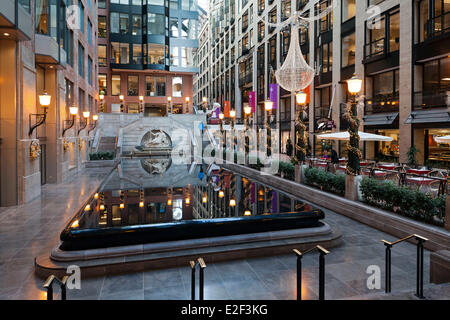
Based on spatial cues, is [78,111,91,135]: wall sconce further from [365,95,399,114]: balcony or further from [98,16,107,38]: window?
[98,16,107,38]: window

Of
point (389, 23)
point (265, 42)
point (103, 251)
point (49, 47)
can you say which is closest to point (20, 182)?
point (49, 47)

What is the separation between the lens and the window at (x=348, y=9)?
1179 inches

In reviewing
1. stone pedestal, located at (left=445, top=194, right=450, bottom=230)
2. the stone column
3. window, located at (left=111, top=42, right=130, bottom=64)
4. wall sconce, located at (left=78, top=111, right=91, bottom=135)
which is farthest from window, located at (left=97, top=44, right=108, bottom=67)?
stone pedestal, located at (left=445, top=194, right=450, bottom=230)

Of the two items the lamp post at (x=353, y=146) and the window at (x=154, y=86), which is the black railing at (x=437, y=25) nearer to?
the lamp post at (x=353, y=146)

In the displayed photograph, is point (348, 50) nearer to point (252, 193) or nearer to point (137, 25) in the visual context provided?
point (252, 193)

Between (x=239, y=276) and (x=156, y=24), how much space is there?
163ft

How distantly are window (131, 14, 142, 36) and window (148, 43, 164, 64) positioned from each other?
3029 mm

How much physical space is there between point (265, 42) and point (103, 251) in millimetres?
43347

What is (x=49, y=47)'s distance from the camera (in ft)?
47.8

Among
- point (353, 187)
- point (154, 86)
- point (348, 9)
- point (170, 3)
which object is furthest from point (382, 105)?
point (170, 3)

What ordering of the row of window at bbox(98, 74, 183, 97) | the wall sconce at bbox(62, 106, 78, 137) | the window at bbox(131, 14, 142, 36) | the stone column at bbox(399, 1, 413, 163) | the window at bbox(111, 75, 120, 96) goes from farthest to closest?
1. the row of window at bbox(98, 74, 183, 97)
2. the window at bbox(111, 75, 120, 96)
3. the window at bbox(131, 14, 142, 36)
4. the stone column at bbox(399, 1, 413, 163)
5. the wall sconce at bbox(62, 106, 78, 137)

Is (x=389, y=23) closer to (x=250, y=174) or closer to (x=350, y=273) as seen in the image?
(x=250, y=174)

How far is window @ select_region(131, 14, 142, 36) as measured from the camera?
163 feet

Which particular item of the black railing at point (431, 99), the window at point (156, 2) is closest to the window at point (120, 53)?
the window at point (156, 2)
